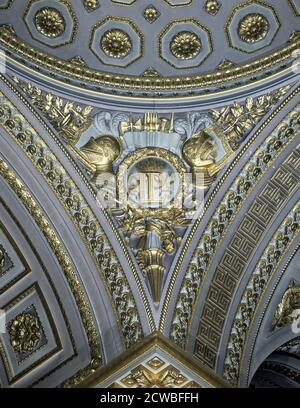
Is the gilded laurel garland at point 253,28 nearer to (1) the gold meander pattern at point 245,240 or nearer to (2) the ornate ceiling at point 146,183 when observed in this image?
(2) the ornate ceiling at point 146,183

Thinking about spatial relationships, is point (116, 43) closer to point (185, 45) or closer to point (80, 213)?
point (185, 45)

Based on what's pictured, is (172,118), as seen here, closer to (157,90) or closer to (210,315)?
(157,90)

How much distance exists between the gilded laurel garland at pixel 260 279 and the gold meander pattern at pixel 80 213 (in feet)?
4.06

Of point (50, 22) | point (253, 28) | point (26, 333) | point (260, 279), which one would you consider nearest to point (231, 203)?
point (260, 279)

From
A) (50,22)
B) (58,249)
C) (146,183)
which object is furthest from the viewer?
(146,183)

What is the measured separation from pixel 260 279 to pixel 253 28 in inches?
118

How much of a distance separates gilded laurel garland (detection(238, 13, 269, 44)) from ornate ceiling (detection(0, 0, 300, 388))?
0.06 feet

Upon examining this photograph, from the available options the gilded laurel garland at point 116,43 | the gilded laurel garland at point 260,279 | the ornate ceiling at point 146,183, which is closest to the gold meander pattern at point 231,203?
the ornate ceiling at point 146,183

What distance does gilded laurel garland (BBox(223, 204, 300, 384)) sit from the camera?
39.6 feet

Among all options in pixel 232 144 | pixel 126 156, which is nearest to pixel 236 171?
pixel 232 144

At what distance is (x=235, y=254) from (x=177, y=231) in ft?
2.47

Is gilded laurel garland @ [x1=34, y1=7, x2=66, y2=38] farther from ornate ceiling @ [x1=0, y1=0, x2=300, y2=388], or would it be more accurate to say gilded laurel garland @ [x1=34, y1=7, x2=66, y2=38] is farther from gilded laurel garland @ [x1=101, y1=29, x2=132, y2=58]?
gilded laurel garland @ [x1=101, y1=29, x2=132, y2=58]

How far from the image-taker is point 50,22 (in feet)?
39.8

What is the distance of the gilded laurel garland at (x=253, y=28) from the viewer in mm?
12266
